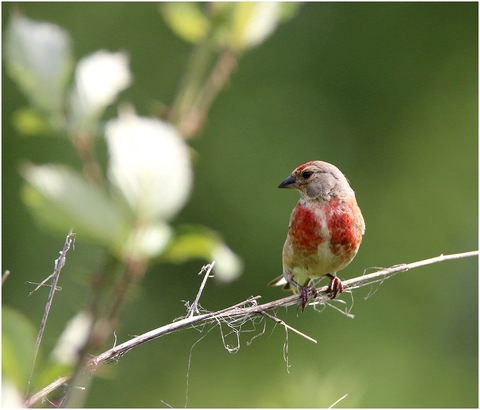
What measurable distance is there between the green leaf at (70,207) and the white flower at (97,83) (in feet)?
0.65

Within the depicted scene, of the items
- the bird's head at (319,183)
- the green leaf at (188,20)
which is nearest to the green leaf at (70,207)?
the green leaf at (188,20)

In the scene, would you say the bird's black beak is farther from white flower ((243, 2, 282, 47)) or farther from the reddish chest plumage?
white flower ((243, 2, 282, 47))

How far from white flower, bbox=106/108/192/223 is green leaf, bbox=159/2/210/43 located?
0.86 feet

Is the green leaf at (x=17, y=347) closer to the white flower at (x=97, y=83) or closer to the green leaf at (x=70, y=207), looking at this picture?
the green leaf at (x=70, y=207)

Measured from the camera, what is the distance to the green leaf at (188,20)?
1.11 meters

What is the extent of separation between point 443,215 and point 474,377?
7.93ft

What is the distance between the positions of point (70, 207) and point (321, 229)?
8.87 ft

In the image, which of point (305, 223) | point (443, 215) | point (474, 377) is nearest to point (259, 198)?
point (443, 215)

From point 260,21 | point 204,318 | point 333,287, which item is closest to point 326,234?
point 333,287

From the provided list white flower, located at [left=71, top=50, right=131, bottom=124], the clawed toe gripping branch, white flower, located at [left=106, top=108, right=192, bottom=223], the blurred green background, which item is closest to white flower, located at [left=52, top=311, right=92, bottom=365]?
the clawed toe gripping branch

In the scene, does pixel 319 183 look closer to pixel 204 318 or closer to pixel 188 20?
pixel 204 318

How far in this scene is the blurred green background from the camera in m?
10.3

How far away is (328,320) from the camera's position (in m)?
10.8

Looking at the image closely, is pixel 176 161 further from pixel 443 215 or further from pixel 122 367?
pixel 443 215
